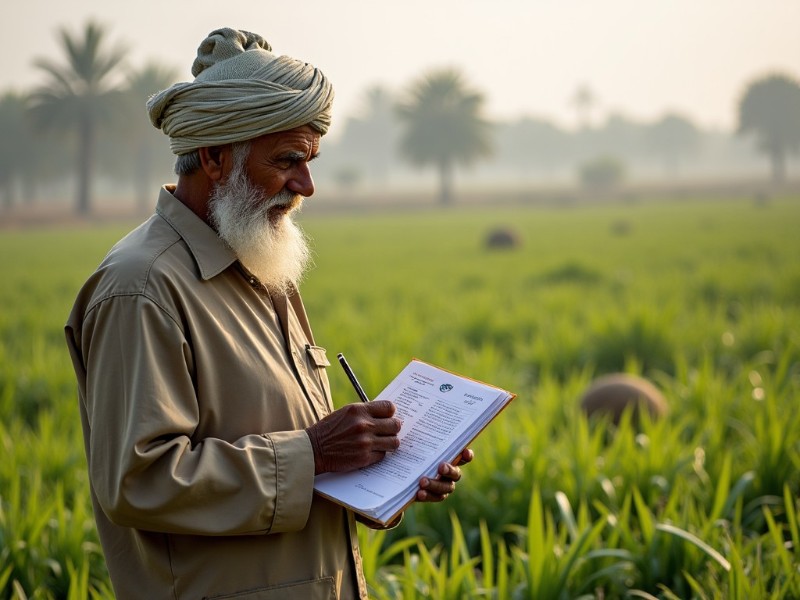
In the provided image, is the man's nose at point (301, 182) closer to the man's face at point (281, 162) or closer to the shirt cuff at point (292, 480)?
the man's face at point (281, 162)

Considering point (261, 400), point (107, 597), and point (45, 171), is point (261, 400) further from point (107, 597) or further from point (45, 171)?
point (45, 171)

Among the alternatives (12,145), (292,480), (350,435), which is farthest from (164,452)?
(12,145)

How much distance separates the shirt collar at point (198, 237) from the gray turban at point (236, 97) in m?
0.14

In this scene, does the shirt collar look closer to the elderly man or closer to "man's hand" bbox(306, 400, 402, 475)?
the elderly man

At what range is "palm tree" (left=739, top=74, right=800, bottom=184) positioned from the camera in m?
93.1

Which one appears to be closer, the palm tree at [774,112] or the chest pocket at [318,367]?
the chest pocket at [318,367]

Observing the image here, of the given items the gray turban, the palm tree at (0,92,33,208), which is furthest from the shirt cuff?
the palm tree at (0,92,33,208)

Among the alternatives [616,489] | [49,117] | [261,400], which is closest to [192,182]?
[261,400]

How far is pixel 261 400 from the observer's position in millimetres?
2021

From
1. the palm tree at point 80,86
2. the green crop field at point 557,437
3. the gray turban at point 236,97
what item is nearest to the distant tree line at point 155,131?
the palm tree at point 80,86

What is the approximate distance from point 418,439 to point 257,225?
66 centimetres

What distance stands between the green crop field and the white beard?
4.83ft

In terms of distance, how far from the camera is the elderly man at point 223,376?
1.84m

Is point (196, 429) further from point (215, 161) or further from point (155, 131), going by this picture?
point (155, 131)
